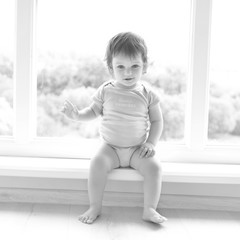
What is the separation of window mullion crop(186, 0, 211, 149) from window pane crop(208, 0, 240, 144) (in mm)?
81

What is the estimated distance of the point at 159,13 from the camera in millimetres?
1924

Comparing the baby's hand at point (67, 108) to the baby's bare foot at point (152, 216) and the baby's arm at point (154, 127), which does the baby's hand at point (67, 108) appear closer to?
the baby's arm at point (154, 127)

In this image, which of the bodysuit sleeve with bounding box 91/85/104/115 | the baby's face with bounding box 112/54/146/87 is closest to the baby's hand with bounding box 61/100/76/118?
the bodysuit sleeve with bounding box 91/85/104/115

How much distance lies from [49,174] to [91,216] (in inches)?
9.9

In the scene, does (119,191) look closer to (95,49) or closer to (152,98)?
(152,98)

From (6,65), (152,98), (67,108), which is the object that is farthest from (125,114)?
(6,65)

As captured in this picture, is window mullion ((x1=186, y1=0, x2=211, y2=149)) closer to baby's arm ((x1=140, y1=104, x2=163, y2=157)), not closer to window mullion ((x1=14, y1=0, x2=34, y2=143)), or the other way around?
baby's arm ((x1=140, y1=104, x2=163, y2=157))

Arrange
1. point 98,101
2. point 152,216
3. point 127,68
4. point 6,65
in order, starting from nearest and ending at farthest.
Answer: point 152,216 → point 127,68 → point 98,101 → point 6,65

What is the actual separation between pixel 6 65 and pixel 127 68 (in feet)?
1.96

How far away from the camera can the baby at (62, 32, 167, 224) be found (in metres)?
1.64

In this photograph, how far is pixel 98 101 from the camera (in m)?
1.79

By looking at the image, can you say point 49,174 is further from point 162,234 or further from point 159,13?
point 159,13

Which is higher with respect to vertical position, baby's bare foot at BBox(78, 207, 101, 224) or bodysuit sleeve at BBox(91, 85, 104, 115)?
bodysuit sleeve at BBox(91, 85, 104, 115)

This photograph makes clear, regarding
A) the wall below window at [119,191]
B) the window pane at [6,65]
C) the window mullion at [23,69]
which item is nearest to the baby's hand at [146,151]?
the wall below window at [119,191]
